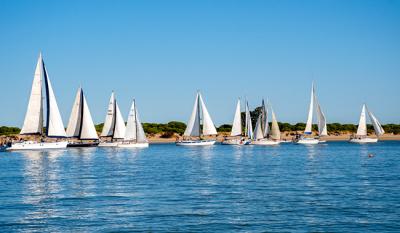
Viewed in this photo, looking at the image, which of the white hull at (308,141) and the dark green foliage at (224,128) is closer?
the white hull at (308,141)

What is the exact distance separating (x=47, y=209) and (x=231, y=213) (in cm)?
795

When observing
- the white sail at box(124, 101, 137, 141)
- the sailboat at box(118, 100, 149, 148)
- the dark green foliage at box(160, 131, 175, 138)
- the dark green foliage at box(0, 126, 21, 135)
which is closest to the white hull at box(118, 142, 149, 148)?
the sailboat at box(118, 100, 149, 148)

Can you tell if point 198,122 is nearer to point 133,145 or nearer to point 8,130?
point 133,145

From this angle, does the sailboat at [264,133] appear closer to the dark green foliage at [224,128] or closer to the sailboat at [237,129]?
the sailboat at [237,129]

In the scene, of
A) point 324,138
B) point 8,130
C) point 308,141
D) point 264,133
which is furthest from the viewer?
point 324,138

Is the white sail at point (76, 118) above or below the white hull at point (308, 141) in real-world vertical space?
above

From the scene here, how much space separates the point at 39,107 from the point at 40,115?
1.18m

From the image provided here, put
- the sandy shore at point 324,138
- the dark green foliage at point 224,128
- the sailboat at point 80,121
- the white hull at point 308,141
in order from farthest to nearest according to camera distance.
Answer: the dark green foliage at point 224,128 → the sandy shore at point 324,138 → the white hull at point 308,141 → the sailboat at point 80,121

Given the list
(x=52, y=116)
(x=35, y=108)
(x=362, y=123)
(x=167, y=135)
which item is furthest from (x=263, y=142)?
(x=167, y=135)

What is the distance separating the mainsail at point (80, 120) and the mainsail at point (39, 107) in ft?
31.5

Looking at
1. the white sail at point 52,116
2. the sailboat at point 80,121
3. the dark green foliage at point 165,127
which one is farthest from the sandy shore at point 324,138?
the white sail at point 52,116

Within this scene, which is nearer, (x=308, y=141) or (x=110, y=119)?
(x=110, y=119)

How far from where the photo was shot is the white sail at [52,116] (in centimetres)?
8312

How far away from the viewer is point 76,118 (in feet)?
316
